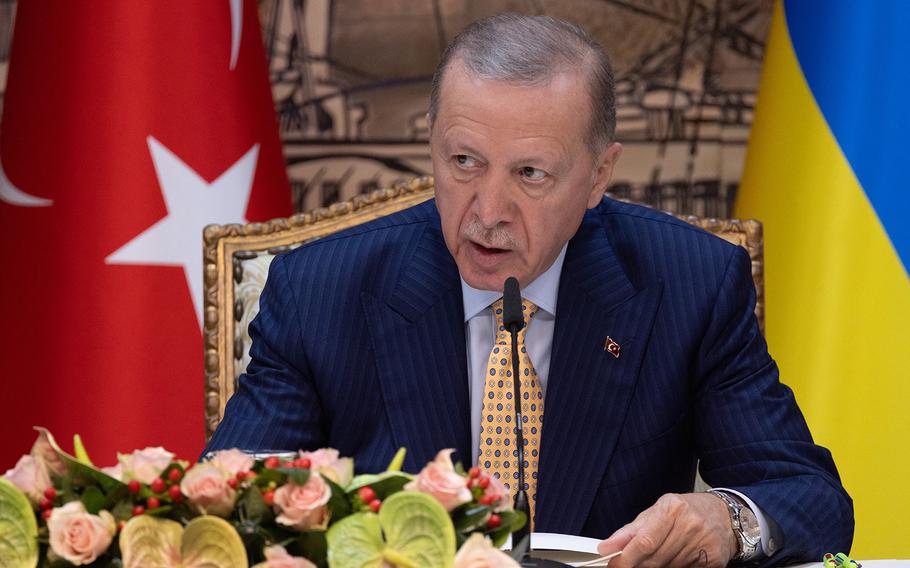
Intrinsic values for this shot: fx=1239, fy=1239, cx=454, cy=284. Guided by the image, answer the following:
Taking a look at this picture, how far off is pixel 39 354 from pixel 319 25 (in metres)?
1.21

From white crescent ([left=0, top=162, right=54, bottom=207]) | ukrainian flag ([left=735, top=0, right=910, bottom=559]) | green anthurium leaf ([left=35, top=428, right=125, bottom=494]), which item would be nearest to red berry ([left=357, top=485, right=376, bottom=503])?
green anthurium leaf ([left=35, top=428, right=125, bottom=494])

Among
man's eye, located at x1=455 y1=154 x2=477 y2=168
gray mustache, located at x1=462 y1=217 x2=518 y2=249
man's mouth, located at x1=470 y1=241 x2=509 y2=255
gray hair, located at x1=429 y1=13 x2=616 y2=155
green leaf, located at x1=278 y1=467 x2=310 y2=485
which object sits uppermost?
gray hair, located at x1=429 y1=13 x2=616 y2=155

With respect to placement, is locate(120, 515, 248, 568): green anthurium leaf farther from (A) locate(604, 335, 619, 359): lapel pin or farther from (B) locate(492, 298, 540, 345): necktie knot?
(A) locate(604, 335, 619, 359): lapel pin

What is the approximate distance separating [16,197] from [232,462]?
2.14 m

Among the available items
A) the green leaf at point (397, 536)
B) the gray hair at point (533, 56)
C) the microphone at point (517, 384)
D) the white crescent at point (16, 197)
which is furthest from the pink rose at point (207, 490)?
the white crescent at point (16, 197)

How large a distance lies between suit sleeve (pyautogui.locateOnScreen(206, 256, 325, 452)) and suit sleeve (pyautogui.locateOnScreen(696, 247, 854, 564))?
66 cm

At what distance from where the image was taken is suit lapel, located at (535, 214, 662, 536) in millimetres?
2020

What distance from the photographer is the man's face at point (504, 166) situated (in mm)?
1859

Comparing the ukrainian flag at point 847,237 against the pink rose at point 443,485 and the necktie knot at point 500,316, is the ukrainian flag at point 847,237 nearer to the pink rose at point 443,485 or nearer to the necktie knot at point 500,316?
the necktie knot at point 500,316

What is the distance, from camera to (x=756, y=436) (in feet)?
6.47

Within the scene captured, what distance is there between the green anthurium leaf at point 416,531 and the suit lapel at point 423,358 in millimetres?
868

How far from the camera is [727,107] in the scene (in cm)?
351

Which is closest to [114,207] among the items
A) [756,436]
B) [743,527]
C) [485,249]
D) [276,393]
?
[276,393]

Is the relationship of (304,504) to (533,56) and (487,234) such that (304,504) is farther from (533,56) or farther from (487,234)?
(533,56)
